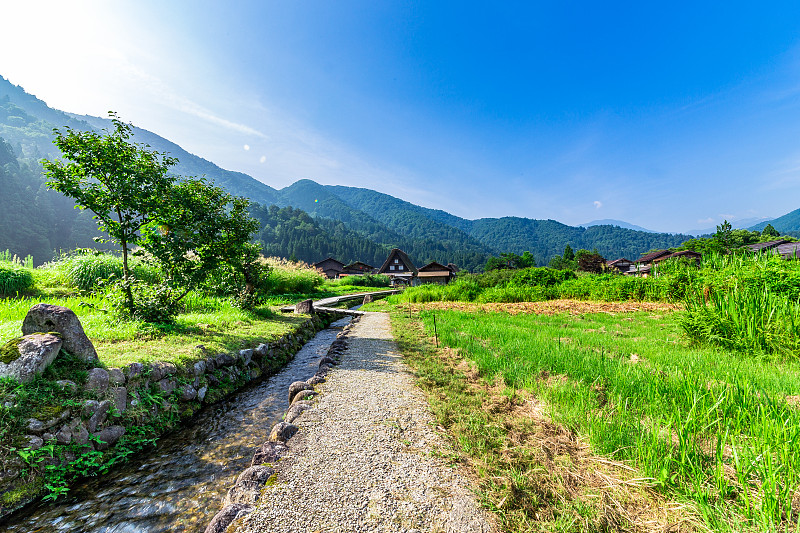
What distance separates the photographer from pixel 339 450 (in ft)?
9.36

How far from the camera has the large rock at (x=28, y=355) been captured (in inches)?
123

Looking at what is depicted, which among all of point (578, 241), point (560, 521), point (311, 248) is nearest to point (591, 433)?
point (560, 521)

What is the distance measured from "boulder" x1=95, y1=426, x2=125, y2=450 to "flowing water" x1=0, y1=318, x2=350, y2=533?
0.37 meters

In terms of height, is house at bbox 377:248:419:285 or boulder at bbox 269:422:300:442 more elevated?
boulder at bbox 269:422:300:442

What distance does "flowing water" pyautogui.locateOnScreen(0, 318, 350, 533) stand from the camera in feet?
8.09

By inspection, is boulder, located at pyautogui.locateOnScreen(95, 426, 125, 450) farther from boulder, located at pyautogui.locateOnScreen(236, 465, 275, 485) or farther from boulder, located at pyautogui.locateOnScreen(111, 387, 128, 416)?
boulder, located at pyautogui.locateOnScreen(236, 465, 275, 485)

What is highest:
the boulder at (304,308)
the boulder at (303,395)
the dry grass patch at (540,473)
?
the dry grass patch at (540,473)

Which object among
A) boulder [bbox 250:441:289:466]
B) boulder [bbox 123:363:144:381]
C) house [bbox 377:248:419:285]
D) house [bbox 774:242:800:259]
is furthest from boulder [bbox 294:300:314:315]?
house [bbox 377:248:419:285]

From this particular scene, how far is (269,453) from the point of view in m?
2.83

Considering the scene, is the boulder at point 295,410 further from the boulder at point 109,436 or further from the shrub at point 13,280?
the shrub at point 13,280

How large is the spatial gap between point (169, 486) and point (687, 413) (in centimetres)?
511

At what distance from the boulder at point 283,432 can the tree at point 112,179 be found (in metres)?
5.69

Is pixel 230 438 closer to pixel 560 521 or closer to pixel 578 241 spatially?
pixel 560 521

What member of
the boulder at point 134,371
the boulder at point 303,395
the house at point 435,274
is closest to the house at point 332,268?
the house at point 435,274
